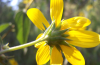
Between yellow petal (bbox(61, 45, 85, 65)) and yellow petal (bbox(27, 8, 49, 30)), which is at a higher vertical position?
yellow petal (bbox(27, 8, 49, 30))

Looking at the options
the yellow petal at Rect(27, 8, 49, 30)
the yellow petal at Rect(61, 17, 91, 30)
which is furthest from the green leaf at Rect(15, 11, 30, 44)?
the yellow petal at Rect(61, 17, 91, 30)

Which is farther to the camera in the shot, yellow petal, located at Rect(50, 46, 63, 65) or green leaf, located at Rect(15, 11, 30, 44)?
green leaf, located at Rect(15, 11, 30, 44)

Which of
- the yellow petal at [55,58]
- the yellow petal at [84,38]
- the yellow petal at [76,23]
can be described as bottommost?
the yellow petal at [55,58]

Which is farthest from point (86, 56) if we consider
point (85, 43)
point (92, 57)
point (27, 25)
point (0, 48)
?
point (0, 48)

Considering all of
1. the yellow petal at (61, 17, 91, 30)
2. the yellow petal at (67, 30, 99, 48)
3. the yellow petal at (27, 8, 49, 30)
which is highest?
the yellow petal at (27, 8, 49, 30)

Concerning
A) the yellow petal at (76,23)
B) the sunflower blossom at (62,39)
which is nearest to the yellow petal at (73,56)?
the sunflower blossom at (62,39)

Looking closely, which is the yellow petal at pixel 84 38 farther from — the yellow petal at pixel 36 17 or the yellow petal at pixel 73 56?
the yellow petal at pixel 36 17

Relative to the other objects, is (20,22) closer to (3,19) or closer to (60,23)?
(60,23)

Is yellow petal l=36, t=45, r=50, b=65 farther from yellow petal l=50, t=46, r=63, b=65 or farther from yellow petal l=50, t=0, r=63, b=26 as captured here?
yellow petal l=50, t=0, r=63, b=26
